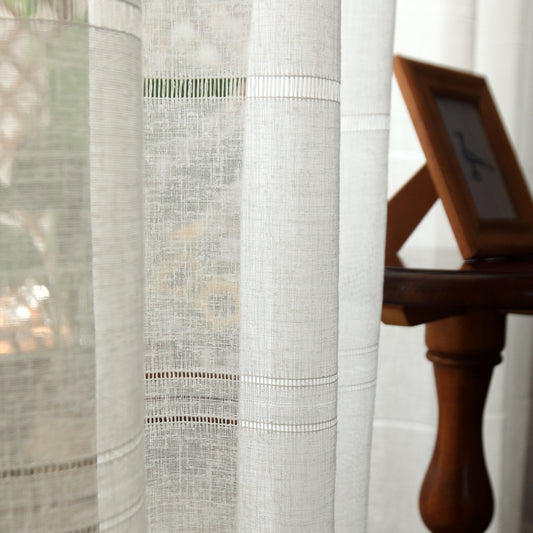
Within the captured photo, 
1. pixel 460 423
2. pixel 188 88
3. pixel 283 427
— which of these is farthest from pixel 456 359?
pixel 188 88

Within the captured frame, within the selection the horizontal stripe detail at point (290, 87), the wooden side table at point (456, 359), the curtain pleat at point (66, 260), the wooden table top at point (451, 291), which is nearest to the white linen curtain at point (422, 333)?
the wooden side table at point (456, 359)

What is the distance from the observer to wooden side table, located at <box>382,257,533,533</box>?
0.70m

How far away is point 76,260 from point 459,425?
66 centimetres

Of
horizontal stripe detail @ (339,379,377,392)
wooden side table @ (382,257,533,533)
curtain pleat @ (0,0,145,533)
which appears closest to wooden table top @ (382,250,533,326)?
wooden side table @ (382,257,533,533)

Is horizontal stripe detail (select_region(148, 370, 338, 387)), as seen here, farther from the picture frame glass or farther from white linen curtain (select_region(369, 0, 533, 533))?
white linen curtain (select_region(369, 0, 533, 533))

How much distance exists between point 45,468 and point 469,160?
0.70 metres

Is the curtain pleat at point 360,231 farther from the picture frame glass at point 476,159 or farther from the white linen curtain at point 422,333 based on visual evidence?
the white linen curtain at point 422,333

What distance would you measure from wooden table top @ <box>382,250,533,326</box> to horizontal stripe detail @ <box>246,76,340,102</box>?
28 centimetres

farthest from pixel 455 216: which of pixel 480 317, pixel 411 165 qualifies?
pixel 411 165

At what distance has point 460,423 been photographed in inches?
34.7

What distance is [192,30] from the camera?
0.48 meters

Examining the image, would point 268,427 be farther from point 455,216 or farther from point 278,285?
point 455,216

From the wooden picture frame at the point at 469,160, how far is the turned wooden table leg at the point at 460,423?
10 centimetres

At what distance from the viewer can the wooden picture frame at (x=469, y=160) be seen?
82 cm
